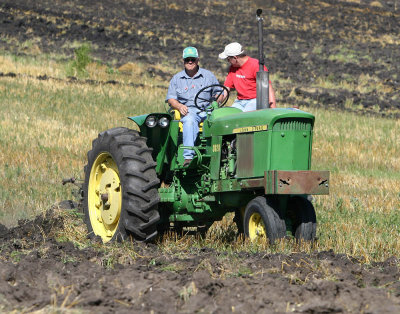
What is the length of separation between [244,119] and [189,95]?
1.30 metres

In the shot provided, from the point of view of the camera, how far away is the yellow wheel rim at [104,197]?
745 cm

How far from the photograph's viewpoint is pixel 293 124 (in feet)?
22.1

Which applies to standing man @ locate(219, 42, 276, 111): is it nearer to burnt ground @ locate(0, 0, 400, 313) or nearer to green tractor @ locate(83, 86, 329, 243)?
green tractor @ locate(83, 86, 329, 243)

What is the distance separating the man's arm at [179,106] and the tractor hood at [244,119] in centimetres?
33

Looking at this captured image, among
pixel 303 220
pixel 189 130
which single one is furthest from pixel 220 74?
pixel 303 220

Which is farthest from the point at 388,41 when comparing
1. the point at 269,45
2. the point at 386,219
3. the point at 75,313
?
the point at 75,313

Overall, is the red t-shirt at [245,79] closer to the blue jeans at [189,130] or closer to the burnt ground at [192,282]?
the blue jeans at [189,130]

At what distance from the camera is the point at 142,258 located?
20.1 ft

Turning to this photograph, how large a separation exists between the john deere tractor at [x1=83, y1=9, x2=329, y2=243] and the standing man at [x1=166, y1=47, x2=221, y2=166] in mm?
93

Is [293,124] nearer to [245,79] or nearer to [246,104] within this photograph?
[246,104]

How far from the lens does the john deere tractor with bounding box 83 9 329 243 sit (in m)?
6.68

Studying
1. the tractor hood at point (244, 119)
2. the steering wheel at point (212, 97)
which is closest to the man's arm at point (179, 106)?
the steering wheel at point (212, 97)

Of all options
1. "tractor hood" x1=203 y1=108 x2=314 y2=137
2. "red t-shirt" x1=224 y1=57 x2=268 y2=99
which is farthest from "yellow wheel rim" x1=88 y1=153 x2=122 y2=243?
Result: "red t-shirt" x1=224 y1=57 x2=268 y2=99

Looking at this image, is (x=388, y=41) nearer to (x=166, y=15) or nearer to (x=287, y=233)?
(x=166, y=15)
